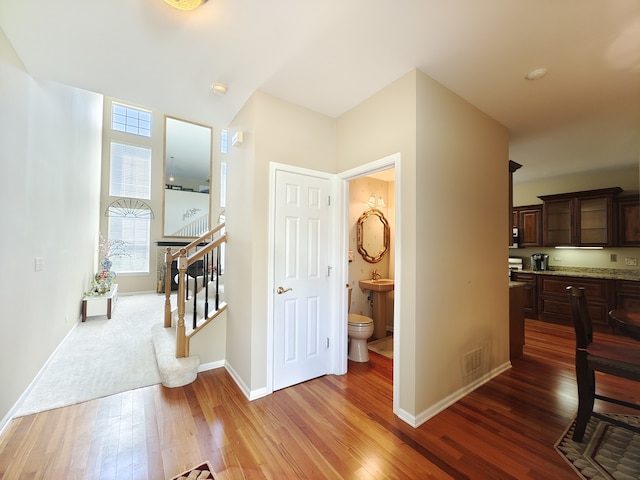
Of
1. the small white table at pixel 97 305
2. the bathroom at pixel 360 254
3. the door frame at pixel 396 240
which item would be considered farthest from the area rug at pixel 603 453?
the small white table at pixel 97 305

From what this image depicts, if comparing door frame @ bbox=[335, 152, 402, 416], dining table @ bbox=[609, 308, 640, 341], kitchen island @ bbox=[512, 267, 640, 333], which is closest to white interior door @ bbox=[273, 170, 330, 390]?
door frame @ bbox=[335, 152, 402, 416]

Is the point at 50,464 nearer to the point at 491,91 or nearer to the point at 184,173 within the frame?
the point at 491,91

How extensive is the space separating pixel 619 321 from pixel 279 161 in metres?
2.84

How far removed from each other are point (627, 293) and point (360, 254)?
13.8ft

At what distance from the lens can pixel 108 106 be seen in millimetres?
6816

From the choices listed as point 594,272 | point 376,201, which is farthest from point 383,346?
point 594,272

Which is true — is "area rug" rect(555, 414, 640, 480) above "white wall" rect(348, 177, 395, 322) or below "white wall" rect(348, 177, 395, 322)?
below

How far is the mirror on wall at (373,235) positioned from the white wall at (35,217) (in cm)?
359

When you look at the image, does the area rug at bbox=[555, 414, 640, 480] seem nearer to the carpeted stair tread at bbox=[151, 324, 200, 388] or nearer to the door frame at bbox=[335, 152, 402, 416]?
the door frame at bbox=[335, 152, 402, 416]

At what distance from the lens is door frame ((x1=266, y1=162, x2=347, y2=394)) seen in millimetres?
2441

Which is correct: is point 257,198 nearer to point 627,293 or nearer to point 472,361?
point 472,361

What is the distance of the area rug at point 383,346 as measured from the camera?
3.38 m

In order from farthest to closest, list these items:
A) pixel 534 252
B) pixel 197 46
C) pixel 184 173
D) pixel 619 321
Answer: pixel 184 173 → pixel 534 252 → pixel 197 46 → pixel 619 321

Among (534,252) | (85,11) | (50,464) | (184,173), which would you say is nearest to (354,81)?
(85,11)
